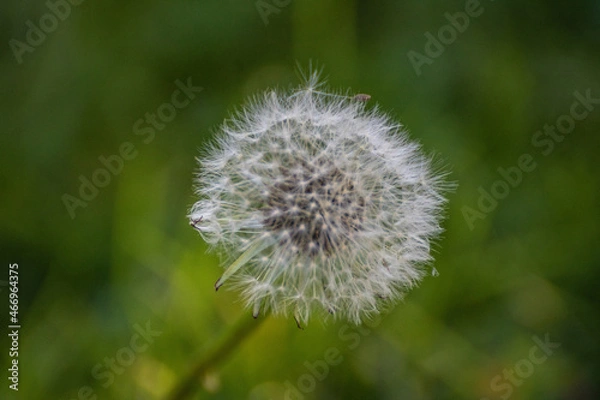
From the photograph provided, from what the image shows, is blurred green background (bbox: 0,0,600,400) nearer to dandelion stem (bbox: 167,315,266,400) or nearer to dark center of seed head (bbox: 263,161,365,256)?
dandelion stem (bbox: 167,315,266,400)

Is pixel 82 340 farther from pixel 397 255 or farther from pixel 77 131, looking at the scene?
pixel 397 255

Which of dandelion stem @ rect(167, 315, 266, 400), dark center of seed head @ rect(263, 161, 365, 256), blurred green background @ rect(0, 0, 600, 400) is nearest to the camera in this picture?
dark center of seed head @ rect(263, 161, 365, 256)

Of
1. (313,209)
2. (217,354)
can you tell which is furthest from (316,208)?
(217,354)

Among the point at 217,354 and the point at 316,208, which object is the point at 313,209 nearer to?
the point at 316,208

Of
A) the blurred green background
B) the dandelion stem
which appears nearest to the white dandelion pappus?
the dandelion stem

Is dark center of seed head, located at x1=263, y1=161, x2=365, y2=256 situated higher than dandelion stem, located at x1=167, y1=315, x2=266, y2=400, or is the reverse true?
dark center of seed head, located at x1=263, y1=161, x2=365, y2=256

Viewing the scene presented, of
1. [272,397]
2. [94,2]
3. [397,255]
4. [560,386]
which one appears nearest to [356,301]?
[397,255]

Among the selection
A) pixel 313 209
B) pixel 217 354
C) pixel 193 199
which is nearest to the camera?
pixel 313 209
